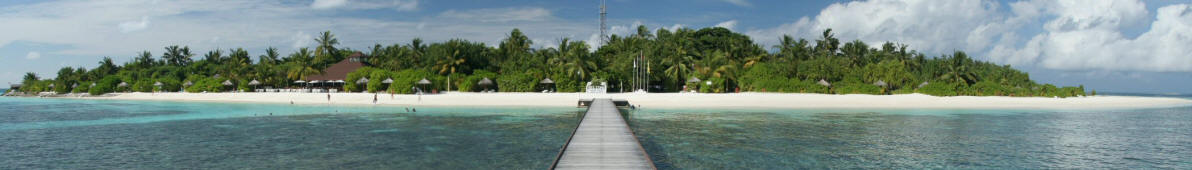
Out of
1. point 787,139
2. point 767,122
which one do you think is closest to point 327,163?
point 787,139

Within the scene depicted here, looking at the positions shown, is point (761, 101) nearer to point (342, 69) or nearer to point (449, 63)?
point (449, 63)

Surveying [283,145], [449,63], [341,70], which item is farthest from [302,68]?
[283,145]

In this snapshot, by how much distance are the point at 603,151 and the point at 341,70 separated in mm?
55504

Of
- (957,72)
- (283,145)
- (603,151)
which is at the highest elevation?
(957,72)

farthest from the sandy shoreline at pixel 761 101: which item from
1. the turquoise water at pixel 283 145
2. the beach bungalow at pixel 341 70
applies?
the turquoise water at pixel 283 145

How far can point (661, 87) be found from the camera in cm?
5372

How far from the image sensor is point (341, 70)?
61.2 metres

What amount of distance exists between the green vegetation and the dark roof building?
45.1 inches

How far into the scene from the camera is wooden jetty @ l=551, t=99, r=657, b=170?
1018cm

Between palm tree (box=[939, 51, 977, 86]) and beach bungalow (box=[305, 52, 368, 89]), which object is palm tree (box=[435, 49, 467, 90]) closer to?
beach bungalow (box=[305, 52, 368, 89])

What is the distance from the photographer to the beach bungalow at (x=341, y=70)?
192 ft

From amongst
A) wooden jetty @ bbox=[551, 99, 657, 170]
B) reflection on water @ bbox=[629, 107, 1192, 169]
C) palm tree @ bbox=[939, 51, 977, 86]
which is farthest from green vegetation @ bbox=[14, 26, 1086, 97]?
wooden jetty @ bbox=[551, 99, 657, 170]

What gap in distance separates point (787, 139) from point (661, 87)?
37212 mm

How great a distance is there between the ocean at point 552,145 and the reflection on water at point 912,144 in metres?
0.03
